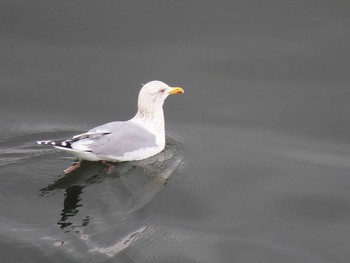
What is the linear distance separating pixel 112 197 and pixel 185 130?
2.10 meters

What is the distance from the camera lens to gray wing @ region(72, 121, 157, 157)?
7672 mm

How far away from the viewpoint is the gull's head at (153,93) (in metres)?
8.59

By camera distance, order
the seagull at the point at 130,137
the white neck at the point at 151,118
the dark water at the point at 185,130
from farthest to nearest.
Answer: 1. the white neck at the point at 151,118
2. the seagull at the point at 130,137
3. the dark water at the point at 185,130

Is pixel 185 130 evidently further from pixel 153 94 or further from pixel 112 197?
pixel 112 197

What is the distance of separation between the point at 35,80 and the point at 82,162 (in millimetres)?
2070

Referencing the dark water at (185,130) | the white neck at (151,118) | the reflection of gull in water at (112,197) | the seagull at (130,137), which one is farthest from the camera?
the white neck at (151,118)

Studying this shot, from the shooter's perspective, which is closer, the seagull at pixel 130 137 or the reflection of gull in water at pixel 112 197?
the reflection of gull in water at pixel 112 197

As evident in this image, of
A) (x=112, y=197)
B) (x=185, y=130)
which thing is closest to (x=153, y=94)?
(x=185, y=130)

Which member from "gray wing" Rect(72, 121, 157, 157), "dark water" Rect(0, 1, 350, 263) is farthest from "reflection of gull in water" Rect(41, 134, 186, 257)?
"gray wing" Rect(72, 121, 157, 157)

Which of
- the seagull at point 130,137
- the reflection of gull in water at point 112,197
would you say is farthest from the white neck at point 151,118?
the reflection of gull in water at point 112,197

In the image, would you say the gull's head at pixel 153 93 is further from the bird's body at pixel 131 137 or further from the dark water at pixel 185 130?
the dark water at pixel 185 130

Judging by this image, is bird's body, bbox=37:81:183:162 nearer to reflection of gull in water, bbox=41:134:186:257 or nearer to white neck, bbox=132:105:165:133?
white neck, bbox=132:105:165:133

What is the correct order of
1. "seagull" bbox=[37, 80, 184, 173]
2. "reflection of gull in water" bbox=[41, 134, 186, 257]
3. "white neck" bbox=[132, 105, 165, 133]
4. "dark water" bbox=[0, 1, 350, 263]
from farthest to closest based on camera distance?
"white neck" bbox=[132, 105, 165, 133] < "seagull" bbox=[37, 80, 184, 173] < "dark water" bbox=[0, 1, 350, 263] < "reflection of gull in water" bbox=[41, 134, 186, 257]

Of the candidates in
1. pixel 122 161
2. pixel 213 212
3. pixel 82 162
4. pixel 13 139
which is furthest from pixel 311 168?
pixel 13 139
